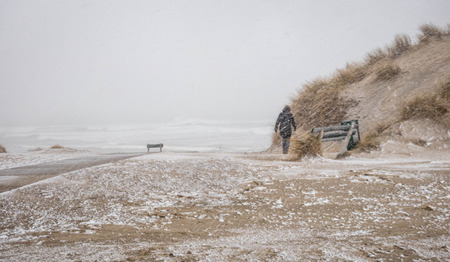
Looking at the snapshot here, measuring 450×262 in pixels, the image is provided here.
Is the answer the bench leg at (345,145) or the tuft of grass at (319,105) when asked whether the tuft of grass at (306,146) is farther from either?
the tuft of grass at (319,105)

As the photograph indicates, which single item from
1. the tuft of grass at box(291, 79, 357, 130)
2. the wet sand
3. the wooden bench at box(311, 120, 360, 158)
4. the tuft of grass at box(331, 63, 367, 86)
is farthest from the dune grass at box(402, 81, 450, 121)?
the wet sand

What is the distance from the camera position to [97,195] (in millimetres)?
4793

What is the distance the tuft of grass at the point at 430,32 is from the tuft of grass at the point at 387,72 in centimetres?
327

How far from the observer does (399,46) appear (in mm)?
16266

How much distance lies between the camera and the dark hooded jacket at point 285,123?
11383 mm

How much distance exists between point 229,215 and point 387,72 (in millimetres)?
12946

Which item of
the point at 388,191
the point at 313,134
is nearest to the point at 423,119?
the point at 313,134

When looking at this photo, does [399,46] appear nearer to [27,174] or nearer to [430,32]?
[430,32]

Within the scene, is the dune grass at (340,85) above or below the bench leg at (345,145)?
above

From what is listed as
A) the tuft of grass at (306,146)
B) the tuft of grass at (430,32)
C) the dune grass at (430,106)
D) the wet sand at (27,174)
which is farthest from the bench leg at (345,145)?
the tuft of grass at (430,32)

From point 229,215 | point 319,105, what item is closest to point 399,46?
point 319,105

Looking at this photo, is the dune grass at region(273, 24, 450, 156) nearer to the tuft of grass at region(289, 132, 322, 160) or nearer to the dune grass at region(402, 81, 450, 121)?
the dune grass at region(402, 81, 450, 121)

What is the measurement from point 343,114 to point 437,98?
3.67 metres

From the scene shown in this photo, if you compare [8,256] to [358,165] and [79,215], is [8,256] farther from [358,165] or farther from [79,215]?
[358,165]
